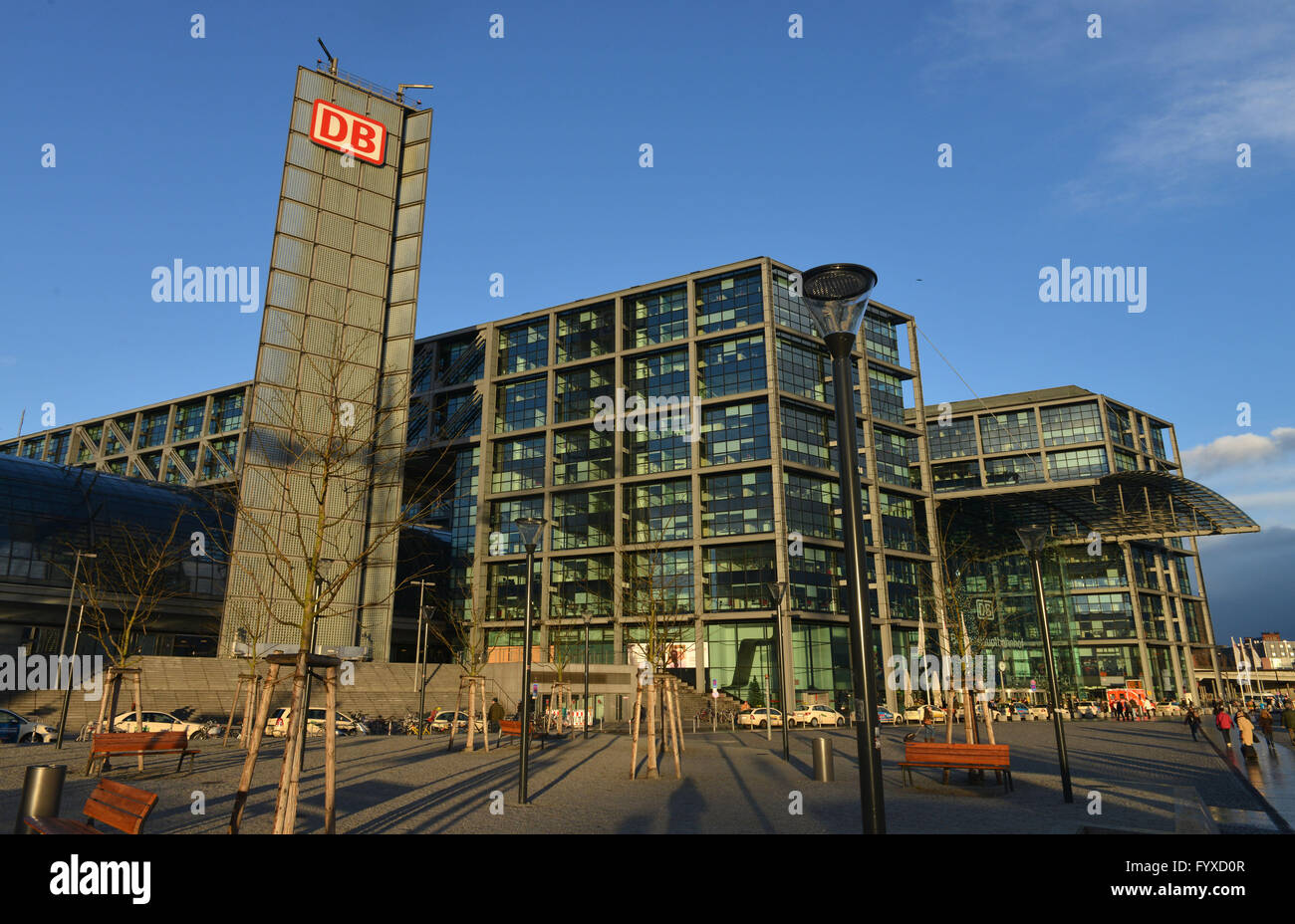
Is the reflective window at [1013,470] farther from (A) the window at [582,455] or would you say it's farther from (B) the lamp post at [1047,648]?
(B) the lamp post at [1047,648]

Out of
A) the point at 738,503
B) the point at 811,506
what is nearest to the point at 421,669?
the point at 738,503

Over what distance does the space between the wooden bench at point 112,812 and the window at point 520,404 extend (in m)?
65.3

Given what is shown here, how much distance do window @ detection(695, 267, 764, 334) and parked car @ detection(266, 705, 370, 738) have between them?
135 ft

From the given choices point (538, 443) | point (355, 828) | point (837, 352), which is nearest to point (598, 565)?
point (538, 443)

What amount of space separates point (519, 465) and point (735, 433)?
20.7 m

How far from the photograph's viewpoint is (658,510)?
6744cm

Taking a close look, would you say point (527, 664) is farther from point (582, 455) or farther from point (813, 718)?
point (582, 455)

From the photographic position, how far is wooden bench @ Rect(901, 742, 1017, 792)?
16.0 m

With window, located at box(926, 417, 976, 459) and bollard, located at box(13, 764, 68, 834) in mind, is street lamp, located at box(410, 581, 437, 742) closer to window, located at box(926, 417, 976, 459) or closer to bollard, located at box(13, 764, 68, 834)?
bollard, located at box(13, 764, 68, 834)

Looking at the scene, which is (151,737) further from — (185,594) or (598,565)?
(185,594)

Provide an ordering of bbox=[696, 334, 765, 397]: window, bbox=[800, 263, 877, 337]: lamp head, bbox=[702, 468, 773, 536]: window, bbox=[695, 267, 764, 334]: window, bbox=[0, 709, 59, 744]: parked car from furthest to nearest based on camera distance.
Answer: bbox=[695, 267, 764, 334]: window → bbox=[696, 334, 765, 397]: window → bbox=[702, 468, 773, 536]: window → bbox=[0, 709, 59, 744]: parked car → bbox=[800, 263, 877, 337]: lamp head

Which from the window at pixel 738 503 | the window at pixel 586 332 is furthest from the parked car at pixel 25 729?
the window at pixel 586 332

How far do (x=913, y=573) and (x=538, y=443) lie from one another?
34.2 meters

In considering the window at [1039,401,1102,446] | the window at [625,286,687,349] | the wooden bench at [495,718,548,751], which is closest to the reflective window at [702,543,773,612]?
the window at [625,286,687,349]
